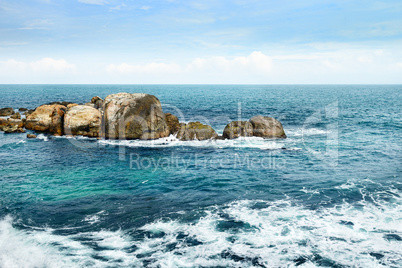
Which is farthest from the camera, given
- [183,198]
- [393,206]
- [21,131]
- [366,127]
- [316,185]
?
[366,127]

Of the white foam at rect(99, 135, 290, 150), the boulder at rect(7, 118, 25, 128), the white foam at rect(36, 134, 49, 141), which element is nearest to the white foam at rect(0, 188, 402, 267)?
the white foam at rect(99, 135, 290, 150)

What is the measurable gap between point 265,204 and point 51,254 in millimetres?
12681

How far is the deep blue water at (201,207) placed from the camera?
13.2 metres

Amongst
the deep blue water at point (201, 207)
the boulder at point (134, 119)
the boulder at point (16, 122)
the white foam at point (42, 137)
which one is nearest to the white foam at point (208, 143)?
the boulder at point (134, 119)

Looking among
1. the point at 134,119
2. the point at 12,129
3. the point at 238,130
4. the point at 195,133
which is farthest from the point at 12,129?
the point at 238,130

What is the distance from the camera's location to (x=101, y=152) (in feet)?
104

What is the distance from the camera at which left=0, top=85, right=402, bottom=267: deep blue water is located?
13.2 m

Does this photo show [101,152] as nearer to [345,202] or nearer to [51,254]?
[51,254]

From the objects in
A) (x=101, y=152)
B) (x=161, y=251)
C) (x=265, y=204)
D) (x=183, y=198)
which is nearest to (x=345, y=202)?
(x=265, y=204)

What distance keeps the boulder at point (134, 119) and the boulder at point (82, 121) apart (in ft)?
7.79

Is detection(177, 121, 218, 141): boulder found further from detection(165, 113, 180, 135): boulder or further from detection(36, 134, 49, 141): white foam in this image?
detection(36, 134, 49, 141): white foam

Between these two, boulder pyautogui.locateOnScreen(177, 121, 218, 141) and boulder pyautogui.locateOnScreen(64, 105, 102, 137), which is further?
boulder pyautogui.locateOnScreen(64, 105, 102, 137)

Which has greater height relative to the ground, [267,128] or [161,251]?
[267,128]

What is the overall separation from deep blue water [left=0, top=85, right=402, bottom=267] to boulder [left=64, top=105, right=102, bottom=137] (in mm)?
7403
